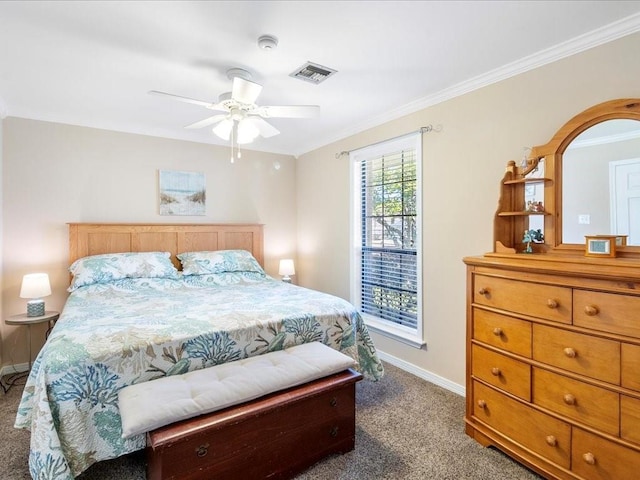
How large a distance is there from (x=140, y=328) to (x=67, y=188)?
222cm

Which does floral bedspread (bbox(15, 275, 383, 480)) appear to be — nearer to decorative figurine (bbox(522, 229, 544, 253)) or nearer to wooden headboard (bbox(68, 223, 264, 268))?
wooden headboard (bbox(68, 223, 264, 268))

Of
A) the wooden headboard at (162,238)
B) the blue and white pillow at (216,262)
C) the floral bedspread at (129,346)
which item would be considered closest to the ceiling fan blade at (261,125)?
the floral bedspread at (129,346)

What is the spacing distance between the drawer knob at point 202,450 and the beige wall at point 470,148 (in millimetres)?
1957

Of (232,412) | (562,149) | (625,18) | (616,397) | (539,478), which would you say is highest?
(625,18)

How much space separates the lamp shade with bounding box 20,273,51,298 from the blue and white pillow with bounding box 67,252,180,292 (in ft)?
0.61

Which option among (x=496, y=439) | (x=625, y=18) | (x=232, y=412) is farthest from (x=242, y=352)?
(x=625, y=18)

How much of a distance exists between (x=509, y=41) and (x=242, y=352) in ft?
7.97

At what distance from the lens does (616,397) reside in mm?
1440

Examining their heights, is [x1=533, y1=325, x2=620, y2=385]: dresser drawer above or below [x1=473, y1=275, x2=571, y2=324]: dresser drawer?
below

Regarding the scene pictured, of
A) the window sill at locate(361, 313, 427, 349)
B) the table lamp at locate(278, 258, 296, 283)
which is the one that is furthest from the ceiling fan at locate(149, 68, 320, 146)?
the window sill at locate(361, 313, 427, 349)

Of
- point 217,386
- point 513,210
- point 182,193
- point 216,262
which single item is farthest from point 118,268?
point 513,210

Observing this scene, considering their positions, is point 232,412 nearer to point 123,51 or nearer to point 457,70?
point 123,51

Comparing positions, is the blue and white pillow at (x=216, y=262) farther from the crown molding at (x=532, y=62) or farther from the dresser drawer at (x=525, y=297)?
the dresser drawer at (x=525, y=297)

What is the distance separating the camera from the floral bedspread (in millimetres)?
1564
